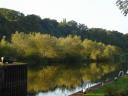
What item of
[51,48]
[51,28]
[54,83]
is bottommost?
[54,83]

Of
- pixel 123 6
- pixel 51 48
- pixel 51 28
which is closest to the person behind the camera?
pixel 123 6

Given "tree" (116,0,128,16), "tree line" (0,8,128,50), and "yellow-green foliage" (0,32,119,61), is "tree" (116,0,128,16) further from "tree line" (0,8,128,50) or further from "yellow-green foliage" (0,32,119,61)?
"tree line" (0,8,128,50)

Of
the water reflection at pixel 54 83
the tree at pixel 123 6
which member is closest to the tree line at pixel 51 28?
the water reflection at pixel 54 83

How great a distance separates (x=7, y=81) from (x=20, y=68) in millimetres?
3427

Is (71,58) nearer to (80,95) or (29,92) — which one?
(29,92)

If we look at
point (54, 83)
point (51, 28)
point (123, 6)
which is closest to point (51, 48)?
point (54, 83)

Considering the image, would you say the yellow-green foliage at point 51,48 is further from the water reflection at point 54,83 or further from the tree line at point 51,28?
the water reflection at point 54,83

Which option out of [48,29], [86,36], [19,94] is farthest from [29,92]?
[86,36]

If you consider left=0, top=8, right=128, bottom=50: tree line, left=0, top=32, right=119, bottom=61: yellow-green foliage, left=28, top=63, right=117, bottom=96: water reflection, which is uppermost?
left=0, top=8, right=128, bottom=50: tree line

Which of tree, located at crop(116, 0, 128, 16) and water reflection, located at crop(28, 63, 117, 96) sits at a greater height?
tree, located at crop(116, 0, 128, 16)

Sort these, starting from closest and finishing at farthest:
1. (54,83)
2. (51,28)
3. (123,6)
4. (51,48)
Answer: (123,6) < (54,83) < (51,48) < (51,28)

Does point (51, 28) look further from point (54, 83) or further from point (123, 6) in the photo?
point (123, 6)

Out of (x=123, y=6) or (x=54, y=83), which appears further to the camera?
(x=54, y=83)

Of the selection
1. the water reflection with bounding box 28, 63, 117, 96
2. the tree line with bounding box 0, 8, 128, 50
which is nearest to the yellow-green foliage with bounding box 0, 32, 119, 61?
the tree line with bounding box 0, 8, 128, 50
